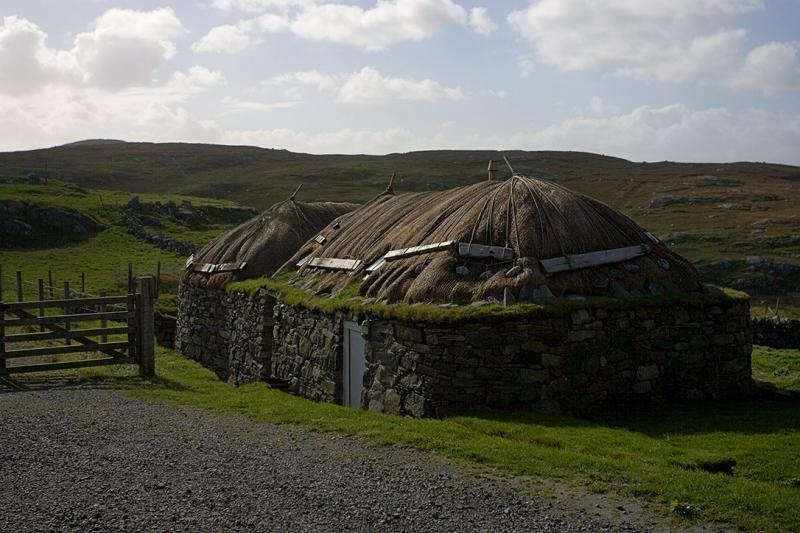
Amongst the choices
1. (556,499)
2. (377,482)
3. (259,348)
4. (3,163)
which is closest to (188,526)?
(377,482)

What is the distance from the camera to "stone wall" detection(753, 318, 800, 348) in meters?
21.6

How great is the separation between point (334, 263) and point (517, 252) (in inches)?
220

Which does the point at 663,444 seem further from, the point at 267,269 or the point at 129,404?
the point at 267,269

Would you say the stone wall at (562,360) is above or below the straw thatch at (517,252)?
below

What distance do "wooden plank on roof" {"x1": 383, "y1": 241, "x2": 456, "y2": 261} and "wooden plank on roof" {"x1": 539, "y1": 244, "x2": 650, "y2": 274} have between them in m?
1.86

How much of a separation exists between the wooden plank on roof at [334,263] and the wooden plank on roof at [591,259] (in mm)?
4877

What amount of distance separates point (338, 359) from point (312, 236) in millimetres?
8422

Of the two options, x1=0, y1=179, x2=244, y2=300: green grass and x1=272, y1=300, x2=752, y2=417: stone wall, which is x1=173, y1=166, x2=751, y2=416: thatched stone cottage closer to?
x1=272, y1=300, x2=752, y2=417: stone wall

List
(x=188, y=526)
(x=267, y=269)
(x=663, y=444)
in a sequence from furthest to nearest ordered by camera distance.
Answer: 1. (x=267, y=269)
2. (x=663, y=444)
3. (x=188, y=526)

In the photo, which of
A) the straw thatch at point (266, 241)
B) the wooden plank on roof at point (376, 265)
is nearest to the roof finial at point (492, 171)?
the wooden plank on roof at point (376, 265)

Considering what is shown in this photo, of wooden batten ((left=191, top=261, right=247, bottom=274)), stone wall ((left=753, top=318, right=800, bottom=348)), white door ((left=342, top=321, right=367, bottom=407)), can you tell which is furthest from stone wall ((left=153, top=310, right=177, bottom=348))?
stone wall ((left=753, top=318, right=800, bottom=348))

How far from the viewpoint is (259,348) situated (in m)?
18.3

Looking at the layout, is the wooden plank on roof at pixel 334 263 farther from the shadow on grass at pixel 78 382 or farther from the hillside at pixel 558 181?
the hillside at pixel 558 181

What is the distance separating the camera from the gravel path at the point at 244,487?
707cm
